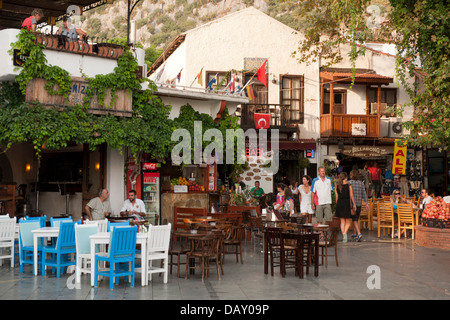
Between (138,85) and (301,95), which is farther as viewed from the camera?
(301,95)

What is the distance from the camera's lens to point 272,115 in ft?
88.4

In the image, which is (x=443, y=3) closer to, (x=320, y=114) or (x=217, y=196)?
(x=217, y=196)

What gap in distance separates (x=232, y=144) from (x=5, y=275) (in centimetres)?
921

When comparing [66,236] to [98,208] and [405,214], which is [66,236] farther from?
[405,214]

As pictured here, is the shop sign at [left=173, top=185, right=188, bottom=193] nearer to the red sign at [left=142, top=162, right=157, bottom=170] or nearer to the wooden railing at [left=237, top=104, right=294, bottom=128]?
the red sign at [left=142, top=162, right=157, bottom=170]

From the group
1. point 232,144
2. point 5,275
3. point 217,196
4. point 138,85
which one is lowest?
point 5,275

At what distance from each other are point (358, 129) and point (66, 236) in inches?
725

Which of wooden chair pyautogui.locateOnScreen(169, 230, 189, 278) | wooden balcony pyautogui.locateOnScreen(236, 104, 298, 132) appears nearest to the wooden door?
wooden chair pyautogui.locateOnScreen(169, 230, 189, 278)

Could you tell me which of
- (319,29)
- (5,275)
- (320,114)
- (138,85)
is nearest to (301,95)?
(320,114)

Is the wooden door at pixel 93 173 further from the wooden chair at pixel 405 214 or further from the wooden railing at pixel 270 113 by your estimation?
the wooden railing at pixel 270 113

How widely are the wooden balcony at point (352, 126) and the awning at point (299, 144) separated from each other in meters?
0.76

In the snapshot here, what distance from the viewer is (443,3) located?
12430 millimetres
